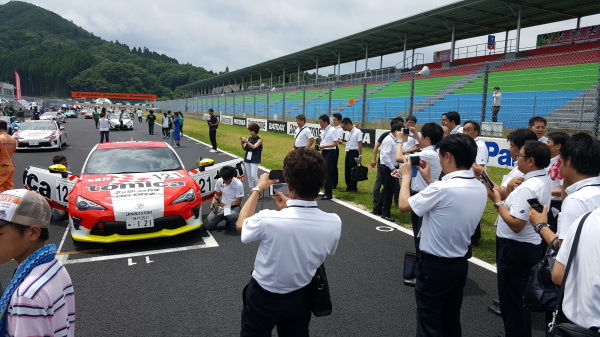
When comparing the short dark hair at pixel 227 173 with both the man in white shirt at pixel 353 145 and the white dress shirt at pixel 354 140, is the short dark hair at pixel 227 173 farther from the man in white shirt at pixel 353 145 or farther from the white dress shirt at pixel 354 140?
the white dress shirt at pixel 354 140

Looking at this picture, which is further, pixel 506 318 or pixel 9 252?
pixel 506 318

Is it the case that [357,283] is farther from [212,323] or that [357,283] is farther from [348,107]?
[348,107]

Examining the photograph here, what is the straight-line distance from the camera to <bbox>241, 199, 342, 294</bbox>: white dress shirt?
80.8 inches

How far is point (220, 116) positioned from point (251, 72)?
18.1 meters

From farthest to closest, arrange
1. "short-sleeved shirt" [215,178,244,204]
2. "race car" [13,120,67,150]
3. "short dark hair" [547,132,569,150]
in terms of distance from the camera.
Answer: "race car" [13,120,67,150] → "short-sleeved shirt" [215,178,244,204] → "short dark hair" [547,132,569,150]

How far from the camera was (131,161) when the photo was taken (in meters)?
6.45

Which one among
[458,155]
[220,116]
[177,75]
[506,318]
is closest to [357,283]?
[506,318]

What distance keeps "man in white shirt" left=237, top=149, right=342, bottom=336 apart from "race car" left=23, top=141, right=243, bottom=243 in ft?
11.1

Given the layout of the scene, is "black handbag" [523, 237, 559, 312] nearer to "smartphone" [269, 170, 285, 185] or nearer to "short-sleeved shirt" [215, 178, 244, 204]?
"smartphone" [269, 170, 285, 185]

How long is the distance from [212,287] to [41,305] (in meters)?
2.82

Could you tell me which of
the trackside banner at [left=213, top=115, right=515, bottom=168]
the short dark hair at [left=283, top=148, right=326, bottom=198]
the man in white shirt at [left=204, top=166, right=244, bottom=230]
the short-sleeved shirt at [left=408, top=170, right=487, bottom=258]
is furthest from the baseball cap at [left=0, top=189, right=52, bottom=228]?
the trackside banner at [left=213, top=115, right=515, bottom=168]

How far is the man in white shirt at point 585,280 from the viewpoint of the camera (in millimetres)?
1626

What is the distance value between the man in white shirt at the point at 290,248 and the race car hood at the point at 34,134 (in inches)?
687

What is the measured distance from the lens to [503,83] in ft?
55.4
